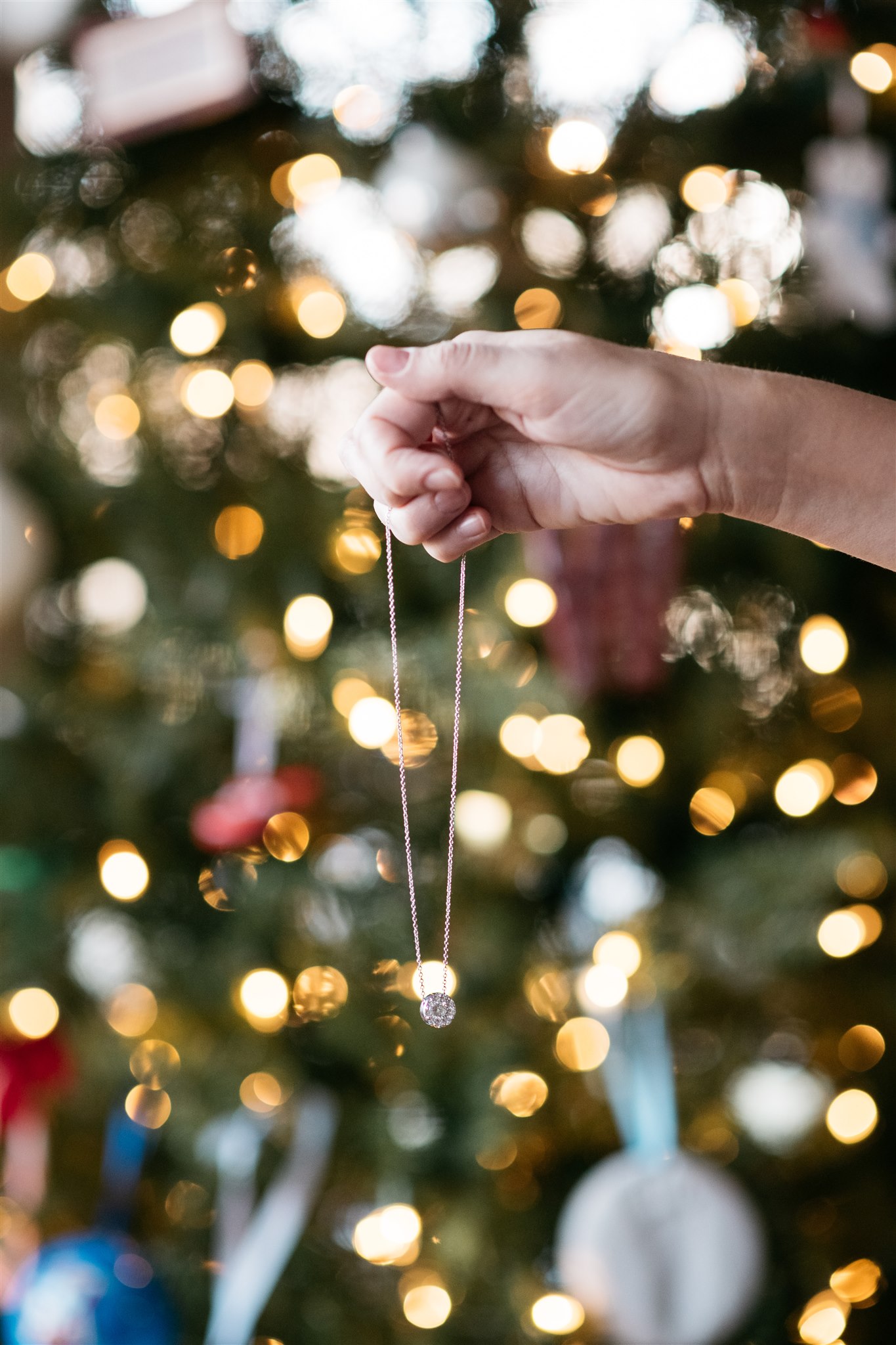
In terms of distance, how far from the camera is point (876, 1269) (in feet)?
3.74

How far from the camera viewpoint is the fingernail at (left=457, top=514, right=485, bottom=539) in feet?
1.80

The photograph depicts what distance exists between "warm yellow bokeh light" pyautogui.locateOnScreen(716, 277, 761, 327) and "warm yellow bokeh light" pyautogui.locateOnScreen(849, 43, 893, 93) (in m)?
0.24

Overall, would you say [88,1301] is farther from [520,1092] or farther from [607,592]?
[607,592]

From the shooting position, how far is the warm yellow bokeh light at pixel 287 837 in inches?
45.9

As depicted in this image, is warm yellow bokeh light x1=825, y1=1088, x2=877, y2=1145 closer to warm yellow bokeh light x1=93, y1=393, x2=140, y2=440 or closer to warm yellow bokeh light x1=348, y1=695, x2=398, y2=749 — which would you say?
warm yellow bokeh light x1=348, y1=695, x2=398, y2=749

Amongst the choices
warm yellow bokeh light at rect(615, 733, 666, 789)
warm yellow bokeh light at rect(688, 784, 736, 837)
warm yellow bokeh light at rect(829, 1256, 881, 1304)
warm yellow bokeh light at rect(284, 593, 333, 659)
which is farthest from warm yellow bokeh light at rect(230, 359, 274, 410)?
warm yellow bokeh light at rect(829, 1256, 881, 1304)

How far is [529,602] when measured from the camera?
1.09 metres

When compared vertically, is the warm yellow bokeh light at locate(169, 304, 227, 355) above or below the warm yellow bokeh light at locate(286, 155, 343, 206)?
below

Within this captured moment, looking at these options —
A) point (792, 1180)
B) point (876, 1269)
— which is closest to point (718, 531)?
point (792, 1180)

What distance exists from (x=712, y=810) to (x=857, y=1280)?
0.57 meters

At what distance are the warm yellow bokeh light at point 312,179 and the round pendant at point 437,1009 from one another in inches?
36.3

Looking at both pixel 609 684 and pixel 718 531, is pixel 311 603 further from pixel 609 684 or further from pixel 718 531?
pixel 718 531

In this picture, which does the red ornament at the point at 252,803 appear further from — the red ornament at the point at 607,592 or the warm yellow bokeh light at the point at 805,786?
the warm yellow bokeh light at the point at 805,786

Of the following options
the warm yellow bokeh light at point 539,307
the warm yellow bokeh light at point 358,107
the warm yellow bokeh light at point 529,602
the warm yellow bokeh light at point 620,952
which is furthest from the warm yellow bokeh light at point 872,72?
the warm yellow bokeh light at point 620,952
